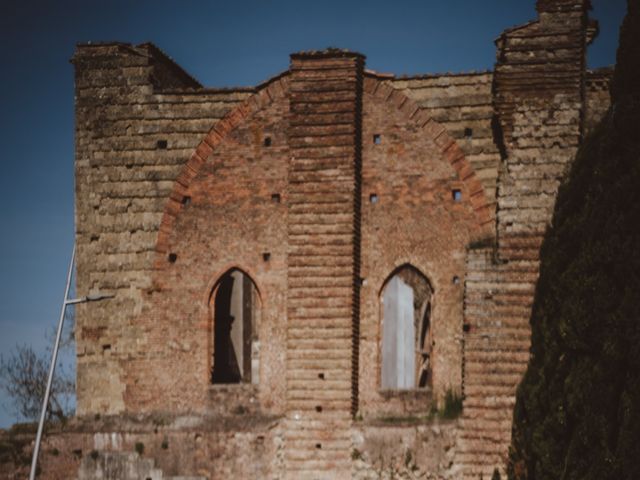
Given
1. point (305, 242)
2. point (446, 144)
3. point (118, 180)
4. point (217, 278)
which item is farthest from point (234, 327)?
point (446, 144)

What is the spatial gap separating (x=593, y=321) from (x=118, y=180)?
10.6 metres

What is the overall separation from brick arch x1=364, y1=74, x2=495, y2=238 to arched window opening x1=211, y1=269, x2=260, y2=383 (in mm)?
3914

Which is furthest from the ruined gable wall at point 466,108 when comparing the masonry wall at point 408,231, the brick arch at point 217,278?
the brick arch at point 217,278

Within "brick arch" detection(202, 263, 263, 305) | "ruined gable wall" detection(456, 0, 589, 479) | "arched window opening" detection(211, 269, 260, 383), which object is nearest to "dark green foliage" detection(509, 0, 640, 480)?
"ruined gable wall" detection(456, 0, 589, 479)

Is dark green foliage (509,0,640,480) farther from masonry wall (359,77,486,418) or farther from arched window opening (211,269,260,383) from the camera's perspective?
arched window opening (211,269,260,383)

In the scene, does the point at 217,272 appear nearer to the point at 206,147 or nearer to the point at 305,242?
the point at 305,242

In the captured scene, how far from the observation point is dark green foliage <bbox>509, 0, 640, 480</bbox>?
10859 millimetres

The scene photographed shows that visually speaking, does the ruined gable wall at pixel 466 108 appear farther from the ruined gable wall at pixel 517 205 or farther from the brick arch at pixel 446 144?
the ruined gable wall at pixel 517 205

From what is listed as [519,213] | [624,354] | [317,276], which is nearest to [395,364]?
[317,276]

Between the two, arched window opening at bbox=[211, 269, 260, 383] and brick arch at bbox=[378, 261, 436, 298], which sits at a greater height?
brick arch at bbox=[378, 261, 436, 298]

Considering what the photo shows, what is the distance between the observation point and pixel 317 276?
1842 cm

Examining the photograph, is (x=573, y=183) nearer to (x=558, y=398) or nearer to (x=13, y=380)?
(x=558, y=398)

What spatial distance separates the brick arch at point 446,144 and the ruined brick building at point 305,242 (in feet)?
0.11

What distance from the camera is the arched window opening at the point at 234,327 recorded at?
19266 millimetres
